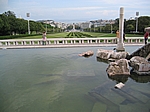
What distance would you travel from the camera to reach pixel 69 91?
16.8ft

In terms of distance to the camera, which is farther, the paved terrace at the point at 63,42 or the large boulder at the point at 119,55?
the paved terrace at the point at 63,42

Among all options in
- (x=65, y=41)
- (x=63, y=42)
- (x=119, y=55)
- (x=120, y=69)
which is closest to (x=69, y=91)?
(x=120, y=69)

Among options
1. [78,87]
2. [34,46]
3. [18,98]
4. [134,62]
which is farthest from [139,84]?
[34,46]

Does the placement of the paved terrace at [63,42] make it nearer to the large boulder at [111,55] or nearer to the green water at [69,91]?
the large boulder at [111,55]

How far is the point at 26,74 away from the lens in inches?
272

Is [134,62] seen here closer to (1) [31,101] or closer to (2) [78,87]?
(2) [78,87]

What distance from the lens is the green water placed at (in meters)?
4.13

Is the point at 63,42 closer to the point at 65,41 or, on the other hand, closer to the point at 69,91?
the point at 65,41

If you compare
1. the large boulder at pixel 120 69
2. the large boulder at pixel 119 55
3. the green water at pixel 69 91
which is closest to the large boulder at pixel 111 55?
the large boulder at pixel 119 55

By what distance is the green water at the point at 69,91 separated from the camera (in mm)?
4129

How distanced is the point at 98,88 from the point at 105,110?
1310 mm

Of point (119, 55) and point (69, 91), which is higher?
point (119, 55)

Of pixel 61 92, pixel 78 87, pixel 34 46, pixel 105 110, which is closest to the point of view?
pixel 105 110

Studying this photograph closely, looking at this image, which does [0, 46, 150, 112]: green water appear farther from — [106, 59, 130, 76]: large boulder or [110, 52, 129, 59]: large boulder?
[110, 52, 129, 59]: large boulder
